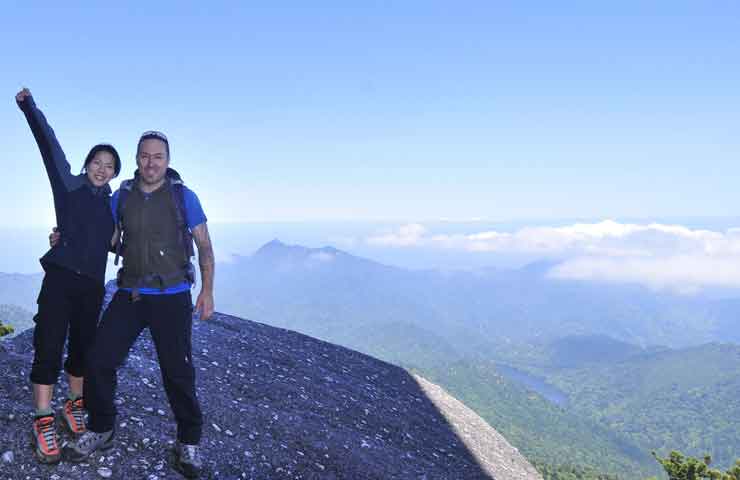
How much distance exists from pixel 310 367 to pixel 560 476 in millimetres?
99405

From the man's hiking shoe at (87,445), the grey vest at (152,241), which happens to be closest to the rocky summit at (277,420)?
the man's hiking shoe at (87,445)

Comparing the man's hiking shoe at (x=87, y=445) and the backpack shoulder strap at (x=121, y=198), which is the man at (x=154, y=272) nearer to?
the backpack shoulder strap at (x=121, y=198)

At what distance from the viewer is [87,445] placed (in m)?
6.69

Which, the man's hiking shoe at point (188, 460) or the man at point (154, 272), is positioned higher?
the man at point (154, 272)

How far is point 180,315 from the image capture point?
246 inches

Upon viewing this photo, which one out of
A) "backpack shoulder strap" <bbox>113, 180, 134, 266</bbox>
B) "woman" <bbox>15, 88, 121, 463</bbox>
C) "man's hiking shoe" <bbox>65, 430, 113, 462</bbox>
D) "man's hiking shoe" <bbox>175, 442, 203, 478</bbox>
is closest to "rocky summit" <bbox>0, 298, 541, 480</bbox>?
"man's hiking shoe" <bbox>65, 430, 113, 462</bbox>

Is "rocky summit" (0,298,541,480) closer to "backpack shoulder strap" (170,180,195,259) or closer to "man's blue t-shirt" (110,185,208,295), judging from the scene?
"man's blue t-shirt" (110,185,208,295)

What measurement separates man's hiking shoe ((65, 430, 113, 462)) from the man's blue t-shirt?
2450 mm

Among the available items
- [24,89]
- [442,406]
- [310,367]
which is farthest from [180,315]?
[442,406]

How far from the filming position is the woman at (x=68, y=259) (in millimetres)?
6125

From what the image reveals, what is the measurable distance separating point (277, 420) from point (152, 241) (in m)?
7.12

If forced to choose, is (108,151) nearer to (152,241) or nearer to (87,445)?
(152,241)

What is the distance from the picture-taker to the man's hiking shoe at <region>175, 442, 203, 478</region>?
6957 mm

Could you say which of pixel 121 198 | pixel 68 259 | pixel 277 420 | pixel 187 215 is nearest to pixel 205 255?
pixel 187 215
